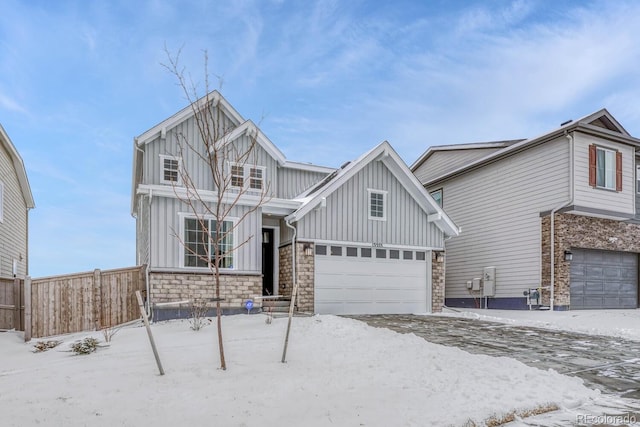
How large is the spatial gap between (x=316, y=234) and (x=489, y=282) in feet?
26.5

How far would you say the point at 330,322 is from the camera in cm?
1048

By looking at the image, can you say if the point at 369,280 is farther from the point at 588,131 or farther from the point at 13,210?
the point at 13,210

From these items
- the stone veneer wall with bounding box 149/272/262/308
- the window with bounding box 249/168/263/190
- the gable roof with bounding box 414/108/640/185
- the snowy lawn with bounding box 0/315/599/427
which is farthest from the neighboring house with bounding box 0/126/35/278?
the gable roof with bounding box 414/108/640/185

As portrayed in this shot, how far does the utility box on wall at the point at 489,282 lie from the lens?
59.6 ft

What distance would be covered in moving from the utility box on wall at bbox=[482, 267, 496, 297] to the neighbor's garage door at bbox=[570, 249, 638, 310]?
286cm

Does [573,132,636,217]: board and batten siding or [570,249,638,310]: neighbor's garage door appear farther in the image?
[570,249,638,310]: neighbor's garage door

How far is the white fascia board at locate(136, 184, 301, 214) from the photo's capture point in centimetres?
1251

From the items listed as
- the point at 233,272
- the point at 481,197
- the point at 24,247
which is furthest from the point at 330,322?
the point at 24,247

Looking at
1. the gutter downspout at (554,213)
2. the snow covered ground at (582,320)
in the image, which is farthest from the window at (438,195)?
the snow covered ground at (582,320)

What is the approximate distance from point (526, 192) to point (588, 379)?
11.9 meters

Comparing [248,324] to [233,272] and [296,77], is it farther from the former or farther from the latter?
[296,77]

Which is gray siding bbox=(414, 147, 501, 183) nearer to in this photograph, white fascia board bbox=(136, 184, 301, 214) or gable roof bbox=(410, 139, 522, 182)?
gable roof bbox=(410, 139, 522, 182)

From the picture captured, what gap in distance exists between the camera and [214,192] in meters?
13.4

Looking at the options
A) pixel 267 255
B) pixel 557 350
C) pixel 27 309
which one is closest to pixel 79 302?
pixel 27 309
